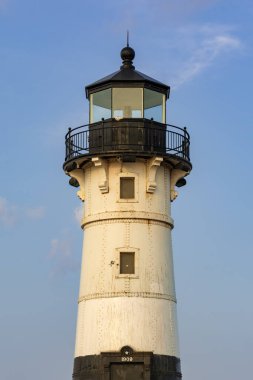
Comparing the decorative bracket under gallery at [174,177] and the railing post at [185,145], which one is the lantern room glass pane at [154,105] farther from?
the decorative bracket under gallery at [174,177]

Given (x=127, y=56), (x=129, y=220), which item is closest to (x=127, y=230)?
(x=129, y=220)

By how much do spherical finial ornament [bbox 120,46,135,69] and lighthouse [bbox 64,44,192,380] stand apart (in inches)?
14.8

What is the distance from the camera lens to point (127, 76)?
37531 mm

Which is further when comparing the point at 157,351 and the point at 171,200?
the point at 171,200

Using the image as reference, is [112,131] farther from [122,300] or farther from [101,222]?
[122,300]

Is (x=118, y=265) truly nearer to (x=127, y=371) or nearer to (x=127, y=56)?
(x=127, y=371)

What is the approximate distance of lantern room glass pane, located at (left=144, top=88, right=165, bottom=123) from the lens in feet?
122

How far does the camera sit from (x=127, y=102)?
37312 mm

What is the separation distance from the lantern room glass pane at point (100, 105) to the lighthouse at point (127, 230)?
33 millimetres

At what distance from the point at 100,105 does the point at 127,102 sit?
0.96 metres

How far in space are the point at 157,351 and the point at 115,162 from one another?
6256 mm

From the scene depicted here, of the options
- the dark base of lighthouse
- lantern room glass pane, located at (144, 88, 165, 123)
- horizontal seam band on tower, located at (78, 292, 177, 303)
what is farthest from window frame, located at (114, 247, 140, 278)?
lantern room glass pane, located at (144, 88, 165, 123)

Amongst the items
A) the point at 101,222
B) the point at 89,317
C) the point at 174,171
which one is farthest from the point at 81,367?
the point at 174,171

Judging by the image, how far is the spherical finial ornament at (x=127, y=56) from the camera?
38.3 m
